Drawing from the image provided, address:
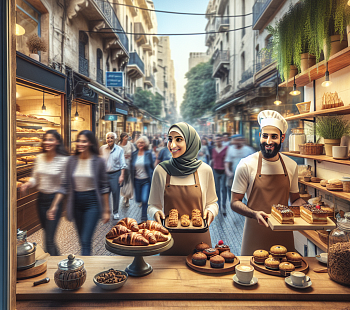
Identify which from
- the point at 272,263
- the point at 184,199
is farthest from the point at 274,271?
the point at 184,199

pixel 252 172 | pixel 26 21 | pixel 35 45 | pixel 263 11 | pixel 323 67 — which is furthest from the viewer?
pixel 35 45

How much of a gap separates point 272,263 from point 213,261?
31cm

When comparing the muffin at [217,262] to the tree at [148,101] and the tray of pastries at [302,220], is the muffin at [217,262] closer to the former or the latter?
the tray of pastries at [302,220]

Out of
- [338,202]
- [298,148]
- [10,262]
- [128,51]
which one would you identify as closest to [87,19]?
[128,51]

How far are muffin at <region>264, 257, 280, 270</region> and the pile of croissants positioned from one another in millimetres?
547

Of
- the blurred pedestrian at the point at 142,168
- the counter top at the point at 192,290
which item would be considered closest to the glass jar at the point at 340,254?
the counter top at the point at 192,290

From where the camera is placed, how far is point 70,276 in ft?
4.03

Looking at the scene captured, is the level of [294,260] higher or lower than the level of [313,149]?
lower

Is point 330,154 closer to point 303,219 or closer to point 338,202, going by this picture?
point 338,202

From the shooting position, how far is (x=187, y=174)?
1974 millimetres

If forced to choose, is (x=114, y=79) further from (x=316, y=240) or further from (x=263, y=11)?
(x=316, y=240)

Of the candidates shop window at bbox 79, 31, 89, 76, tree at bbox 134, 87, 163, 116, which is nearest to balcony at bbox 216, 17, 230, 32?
tree at bbox 134, 87, 163, 116

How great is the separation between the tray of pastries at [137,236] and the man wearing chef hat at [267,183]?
2.57ft

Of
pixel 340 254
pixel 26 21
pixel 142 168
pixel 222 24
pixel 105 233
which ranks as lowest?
pixel 105 233
